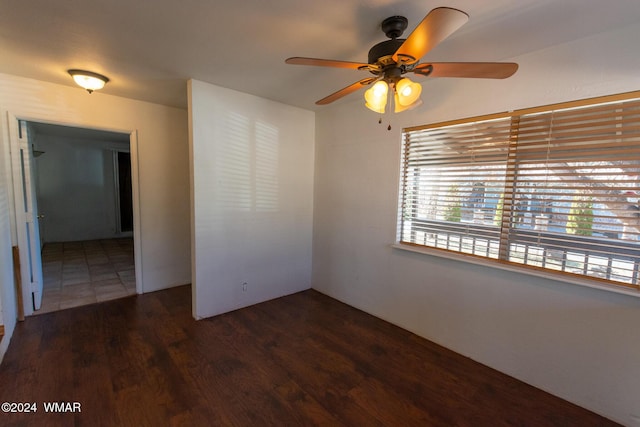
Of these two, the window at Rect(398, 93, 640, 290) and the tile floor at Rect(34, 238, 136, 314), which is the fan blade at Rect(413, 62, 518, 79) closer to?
the window at Rect(398, 93, 640, 290)

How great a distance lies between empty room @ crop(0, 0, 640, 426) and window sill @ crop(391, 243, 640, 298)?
0.02 m

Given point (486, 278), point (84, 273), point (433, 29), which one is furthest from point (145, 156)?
point (486, 278)

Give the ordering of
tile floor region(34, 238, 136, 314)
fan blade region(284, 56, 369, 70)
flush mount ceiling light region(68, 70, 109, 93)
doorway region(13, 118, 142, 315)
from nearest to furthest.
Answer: fan blade region(284, 56, 369, 70), flush mount ceiling light region(68, 70, 109, 93), tile floor region(34, 238, 136, 314), doorway region(13, 118, 142, 315)

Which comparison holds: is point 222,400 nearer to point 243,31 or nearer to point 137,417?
point 137,417

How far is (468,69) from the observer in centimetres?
143

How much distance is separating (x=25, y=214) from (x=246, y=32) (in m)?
2.91

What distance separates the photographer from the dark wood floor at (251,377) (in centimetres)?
174

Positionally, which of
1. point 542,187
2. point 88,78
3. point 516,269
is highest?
point 88,78

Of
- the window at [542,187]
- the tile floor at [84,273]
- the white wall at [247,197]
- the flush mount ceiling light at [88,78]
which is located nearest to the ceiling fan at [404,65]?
the window at [542,187]

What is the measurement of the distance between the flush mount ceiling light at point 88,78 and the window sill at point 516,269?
317cm

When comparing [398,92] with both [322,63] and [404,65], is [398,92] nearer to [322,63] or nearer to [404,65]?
[404,65]

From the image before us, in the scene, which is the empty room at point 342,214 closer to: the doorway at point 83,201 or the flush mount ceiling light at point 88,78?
the flush mount ceiling light at point 88,78

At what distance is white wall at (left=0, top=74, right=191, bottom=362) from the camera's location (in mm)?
2623

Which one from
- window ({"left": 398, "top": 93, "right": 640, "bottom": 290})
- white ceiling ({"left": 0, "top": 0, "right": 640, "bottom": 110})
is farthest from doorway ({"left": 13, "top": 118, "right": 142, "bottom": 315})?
window ({"left": 398, "top": 93, "right": 640, "bottom": 290})
